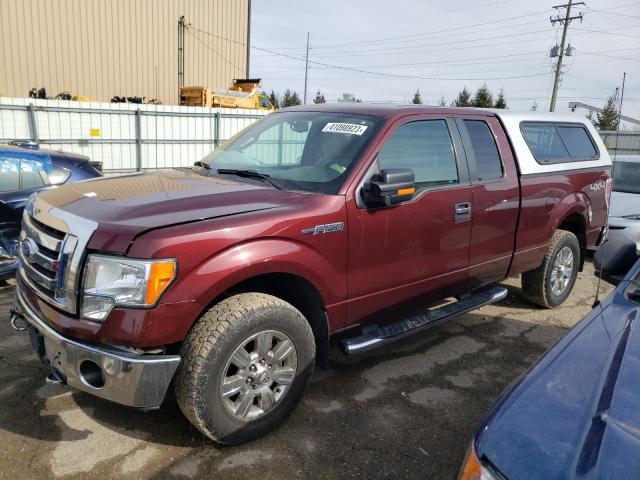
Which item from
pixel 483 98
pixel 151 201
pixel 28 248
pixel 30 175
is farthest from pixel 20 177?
pixel 483 98

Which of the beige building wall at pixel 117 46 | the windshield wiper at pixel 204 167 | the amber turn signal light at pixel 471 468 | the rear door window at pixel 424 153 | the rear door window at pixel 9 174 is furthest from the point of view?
the beige building wall at pixel 117 46

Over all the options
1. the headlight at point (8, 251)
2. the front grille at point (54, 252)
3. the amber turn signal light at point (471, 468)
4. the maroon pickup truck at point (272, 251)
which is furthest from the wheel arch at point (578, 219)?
the headlight at point (8, 251)

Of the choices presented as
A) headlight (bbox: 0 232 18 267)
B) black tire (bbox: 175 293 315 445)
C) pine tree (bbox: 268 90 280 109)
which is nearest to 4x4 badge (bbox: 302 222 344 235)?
black tire (bbox: 175 293 315 445)

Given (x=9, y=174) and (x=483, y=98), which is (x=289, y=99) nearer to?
(x=483, y=98)

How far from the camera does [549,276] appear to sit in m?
5.18

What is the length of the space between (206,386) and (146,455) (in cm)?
58

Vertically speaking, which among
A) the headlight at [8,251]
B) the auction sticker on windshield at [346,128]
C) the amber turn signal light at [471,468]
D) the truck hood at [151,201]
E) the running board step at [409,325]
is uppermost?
the auction sticker on windshield at [346,128]

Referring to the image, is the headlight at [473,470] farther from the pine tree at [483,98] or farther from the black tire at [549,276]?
the pine tree at [483,98]

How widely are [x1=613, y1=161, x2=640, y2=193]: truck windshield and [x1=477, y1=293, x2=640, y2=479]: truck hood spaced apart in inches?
282

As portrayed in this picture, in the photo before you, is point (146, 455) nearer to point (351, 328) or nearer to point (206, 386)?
point (206, 386)

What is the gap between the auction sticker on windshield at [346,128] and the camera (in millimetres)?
3549

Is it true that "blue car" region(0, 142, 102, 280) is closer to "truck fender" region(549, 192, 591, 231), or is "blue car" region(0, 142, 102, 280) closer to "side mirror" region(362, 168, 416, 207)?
"side mirror" region(362, 168, 416, 207)

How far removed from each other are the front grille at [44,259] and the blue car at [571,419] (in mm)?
2093

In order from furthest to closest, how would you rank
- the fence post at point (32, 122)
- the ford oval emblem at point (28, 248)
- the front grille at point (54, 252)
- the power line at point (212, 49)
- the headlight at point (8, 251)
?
the power line at point (212, 49) → the fence post at point (32, 122) → the headlight at point (8, 251) → the ford oval emblem at point (28, 248) → the front grille at point (54, 252)
